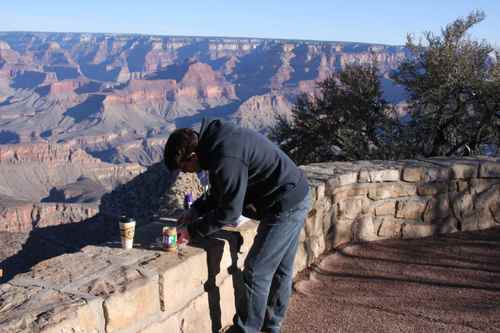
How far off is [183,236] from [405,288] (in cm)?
218

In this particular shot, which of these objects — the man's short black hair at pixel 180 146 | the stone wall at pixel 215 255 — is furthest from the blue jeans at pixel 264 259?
the man's short black hair at pixel 180 146

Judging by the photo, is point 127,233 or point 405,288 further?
point 405,288

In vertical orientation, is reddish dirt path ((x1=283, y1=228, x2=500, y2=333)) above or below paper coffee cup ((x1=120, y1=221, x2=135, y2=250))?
below

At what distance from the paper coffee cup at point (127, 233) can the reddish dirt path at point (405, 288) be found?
1.34 m

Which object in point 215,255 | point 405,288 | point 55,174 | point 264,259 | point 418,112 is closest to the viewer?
point 264,259

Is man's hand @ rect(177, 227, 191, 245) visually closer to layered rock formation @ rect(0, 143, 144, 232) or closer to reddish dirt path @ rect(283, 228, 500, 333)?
reddish dirt path @ rect(283, 228, 500, 333)

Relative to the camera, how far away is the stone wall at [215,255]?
2615mm

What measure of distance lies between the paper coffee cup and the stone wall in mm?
84

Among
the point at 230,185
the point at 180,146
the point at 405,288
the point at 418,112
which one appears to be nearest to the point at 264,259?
the point at 230,185

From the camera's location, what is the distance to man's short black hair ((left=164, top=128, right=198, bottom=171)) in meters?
2.87

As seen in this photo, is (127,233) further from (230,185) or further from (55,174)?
(55,174)

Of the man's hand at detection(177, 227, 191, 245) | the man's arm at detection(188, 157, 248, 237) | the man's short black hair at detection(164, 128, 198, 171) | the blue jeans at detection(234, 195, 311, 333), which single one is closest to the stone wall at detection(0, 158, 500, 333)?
the man's hand at detection(177, 227, 191, 245)

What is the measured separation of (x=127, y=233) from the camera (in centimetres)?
331

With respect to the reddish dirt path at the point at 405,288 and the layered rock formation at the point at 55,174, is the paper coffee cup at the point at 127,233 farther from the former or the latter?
the layered rock formation at the point at 55,174
